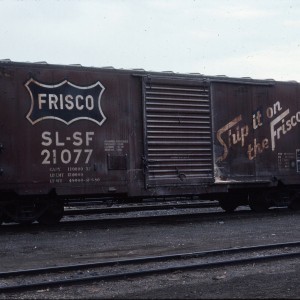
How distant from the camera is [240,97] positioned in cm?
1349

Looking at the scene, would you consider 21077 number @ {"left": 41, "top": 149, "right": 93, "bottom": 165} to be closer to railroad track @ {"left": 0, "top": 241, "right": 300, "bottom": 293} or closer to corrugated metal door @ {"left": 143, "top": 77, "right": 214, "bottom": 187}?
corrugated metal door @ {"left": 143, "top": 77, "right": 214, "bottom": 187}

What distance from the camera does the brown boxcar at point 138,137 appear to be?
36.1 feet

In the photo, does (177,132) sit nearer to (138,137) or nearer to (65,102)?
(138,137)

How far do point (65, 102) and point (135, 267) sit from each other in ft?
16.7

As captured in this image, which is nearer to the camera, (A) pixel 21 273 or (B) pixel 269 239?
(A) pixel 21 273

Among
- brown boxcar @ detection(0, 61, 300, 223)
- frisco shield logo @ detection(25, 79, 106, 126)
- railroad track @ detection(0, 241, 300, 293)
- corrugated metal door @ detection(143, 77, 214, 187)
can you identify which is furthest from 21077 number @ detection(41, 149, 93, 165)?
railroad track @ detection(0, 241, 300, 293)

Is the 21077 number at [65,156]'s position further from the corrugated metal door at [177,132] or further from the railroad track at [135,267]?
the railroad track at [135,267]

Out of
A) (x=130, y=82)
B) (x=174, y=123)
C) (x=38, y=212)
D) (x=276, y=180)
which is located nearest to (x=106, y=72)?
(x=130, y=82)

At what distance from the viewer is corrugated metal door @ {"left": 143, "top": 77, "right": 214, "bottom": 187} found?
12.2m

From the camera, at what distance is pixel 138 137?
39.7 feet

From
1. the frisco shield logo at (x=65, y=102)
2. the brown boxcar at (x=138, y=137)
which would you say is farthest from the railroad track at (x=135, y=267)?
the frisco shield logo at (x=65, y=102)

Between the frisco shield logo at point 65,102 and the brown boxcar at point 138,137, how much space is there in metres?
0.02

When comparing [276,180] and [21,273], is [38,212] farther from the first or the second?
[276,180]

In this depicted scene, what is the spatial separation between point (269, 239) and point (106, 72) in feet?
16.8
